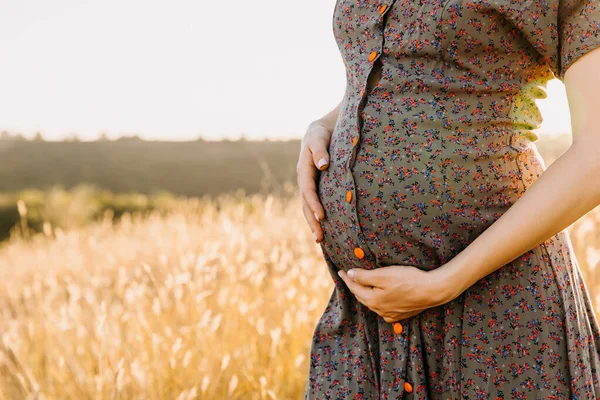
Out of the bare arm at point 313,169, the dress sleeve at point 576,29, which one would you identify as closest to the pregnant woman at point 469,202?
the dress sleeve at point 576,29

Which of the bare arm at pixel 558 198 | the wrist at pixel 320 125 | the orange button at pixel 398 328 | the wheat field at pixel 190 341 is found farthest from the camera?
the wheat field at pixel 190 341

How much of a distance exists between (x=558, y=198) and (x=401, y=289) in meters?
0.36

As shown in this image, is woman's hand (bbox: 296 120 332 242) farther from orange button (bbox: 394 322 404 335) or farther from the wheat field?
the wheat field

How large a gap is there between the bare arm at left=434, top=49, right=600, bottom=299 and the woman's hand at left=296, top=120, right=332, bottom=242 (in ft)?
1.29

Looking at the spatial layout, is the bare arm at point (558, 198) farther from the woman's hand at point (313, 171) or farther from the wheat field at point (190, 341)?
the wheat field at point (190, 341)

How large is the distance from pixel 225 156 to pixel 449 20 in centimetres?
2551

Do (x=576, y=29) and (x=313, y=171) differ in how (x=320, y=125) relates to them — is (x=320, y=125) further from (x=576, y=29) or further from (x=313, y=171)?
(x=576, y=29)

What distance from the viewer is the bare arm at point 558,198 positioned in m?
1.02

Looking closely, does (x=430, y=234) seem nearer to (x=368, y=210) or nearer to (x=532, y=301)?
(x=368, y=210)

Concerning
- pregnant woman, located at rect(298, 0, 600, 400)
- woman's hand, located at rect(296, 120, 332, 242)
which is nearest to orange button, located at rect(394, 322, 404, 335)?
pregnant woman, located at rect(298, 0, 600, 400)

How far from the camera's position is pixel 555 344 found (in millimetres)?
1146

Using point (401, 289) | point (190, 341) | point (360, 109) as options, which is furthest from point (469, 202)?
point (190, 341)

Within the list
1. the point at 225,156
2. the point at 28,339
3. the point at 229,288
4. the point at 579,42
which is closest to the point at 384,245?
the point at 579,42

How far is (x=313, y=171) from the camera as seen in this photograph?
145 centimetres
